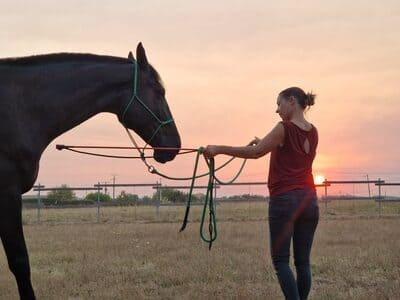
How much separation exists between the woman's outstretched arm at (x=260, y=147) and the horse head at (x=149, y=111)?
30.3 inches

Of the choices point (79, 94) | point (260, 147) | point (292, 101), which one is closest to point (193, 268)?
point (79, 94)

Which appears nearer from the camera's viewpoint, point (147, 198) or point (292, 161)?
point (292, 161)

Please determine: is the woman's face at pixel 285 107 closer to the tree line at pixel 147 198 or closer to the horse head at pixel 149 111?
the horse head at pixel 149 111

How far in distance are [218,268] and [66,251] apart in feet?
10.5

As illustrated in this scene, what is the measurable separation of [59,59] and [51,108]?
1.71 feet

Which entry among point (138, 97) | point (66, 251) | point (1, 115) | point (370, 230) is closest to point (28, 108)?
point (1, 115)

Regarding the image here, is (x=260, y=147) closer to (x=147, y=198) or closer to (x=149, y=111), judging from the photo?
(x=149, y=111)

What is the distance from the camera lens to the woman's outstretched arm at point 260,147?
3.91 m

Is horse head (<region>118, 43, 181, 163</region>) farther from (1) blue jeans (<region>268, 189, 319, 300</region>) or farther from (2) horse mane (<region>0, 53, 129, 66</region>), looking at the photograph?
(1) blue jeans (<region>268, 189, 319, 300</region>)

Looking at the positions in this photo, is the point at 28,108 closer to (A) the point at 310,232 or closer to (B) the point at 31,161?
(B) the point at 31,161

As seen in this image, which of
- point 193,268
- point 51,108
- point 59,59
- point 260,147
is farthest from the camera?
point 193,268

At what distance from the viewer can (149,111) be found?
4.71m

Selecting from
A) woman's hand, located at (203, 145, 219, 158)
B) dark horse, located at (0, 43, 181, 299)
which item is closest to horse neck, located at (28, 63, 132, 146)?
dark horse, located at (0, 43, 181, 299)

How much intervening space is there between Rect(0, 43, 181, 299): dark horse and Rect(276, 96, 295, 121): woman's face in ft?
3.65
